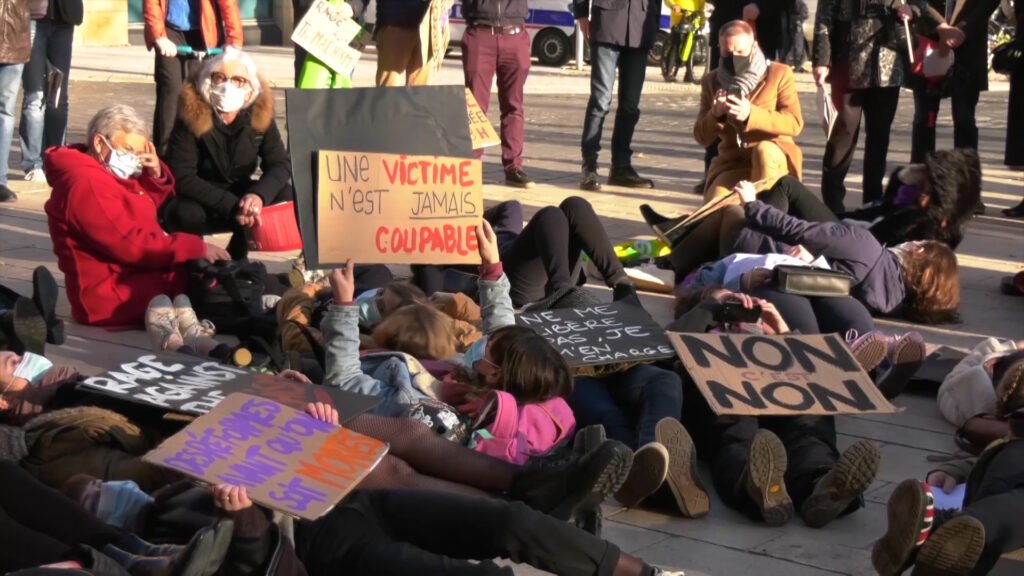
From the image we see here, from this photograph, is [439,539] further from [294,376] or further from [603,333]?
[603,333]

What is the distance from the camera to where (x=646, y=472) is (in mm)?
4652

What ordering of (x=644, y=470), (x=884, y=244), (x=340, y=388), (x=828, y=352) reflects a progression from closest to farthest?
(x=644, y=470), (x=340, y=388), (x=828, y=352), (x=884, y=244)

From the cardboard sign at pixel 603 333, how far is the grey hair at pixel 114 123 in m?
2.10

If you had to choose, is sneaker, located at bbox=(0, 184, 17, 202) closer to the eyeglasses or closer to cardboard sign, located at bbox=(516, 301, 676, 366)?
the eyeglasses

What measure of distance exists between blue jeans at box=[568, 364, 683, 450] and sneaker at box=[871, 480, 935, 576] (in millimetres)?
1001

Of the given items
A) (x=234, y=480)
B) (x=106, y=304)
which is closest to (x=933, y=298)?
(x=106, y=304)

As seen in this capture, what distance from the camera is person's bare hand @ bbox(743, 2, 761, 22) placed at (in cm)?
1052

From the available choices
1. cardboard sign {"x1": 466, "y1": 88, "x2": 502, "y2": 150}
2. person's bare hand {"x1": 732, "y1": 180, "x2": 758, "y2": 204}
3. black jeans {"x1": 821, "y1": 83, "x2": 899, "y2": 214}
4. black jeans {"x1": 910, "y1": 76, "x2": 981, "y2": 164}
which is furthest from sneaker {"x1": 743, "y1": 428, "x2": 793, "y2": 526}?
black jeans {"x1": 910, "y1": 76, "x2": 981, "y2": 164}

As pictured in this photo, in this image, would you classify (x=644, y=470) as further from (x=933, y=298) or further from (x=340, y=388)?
(x=933, y=298)

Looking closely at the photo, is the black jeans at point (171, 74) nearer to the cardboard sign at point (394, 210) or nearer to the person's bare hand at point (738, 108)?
the person's bare hand at point (738, 108)

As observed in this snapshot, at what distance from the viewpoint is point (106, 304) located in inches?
273

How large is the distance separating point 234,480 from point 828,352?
2.60 metres

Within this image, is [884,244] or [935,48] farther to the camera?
[935,48]

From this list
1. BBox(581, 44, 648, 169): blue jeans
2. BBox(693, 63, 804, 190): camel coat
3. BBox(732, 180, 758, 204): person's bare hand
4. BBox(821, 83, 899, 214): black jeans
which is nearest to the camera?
BBox(732, 180, 758, 204): person's bare hand
